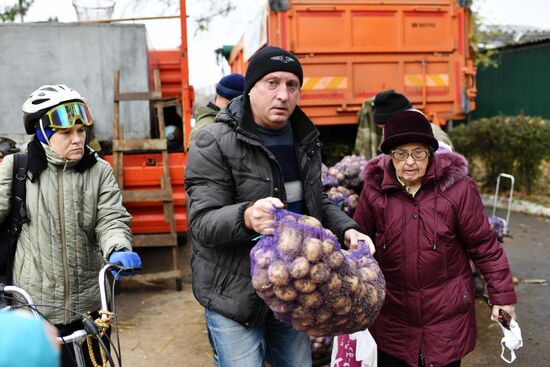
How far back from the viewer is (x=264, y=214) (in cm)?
214

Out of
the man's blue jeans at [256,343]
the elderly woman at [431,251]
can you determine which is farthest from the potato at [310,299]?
the elderly woman at [431,251]

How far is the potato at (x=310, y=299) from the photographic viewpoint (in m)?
2.12

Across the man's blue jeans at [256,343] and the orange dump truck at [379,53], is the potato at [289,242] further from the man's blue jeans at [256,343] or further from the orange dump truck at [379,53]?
the orange dump truck at [379,53]

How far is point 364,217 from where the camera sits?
330 centimetres

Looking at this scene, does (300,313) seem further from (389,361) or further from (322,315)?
(389,361)

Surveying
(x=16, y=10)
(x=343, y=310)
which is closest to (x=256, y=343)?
(x=343, y=310)

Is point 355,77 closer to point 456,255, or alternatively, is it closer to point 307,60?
point 307,60

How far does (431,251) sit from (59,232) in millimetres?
1868

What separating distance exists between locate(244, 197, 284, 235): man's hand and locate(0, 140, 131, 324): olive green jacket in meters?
0.95

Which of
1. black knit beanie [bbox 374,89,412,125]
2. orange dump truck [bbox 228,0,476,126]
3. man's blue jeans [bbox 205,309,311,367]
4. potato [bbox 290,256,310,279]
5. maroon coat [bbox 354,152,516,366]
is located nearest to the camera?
potato [bbox 290,256,310,279]

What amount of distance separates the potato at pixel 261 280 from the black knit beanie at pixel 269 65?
82 centimetres

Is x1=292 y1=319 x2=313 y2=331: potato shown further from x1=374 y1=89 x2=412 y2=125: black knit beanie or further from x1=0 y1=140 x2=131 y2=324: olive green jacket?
x1=374 y1=89 x2=412 y2=125: black knit beanie

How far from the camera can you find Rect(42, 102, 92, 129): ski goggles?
9.46ft

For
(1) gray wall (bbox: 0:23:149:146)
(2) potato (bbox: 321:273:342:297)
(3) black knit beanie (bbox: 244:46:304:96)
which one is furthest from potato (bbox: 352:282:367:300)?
(1) gray wall (bbox: 0:23:149:146)
